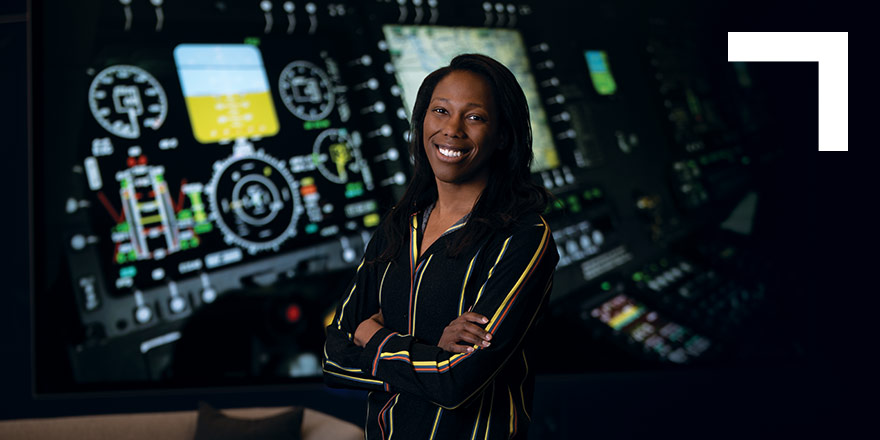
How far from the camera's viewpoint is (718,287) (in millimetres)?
2996

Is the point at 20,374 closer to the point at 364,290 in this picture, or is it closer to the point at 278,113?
the point at 278,113

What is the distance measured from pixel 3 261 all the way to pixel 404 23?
5.82 feet

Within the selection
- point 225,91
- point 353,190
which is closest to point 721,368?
point 353,190

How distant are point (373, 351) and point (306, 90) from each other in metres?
1.80

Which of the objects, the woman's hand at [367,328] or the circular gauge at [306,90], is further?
the circular gauge at [306,90]

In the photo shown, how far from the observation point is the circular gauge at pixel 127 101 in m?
2.62

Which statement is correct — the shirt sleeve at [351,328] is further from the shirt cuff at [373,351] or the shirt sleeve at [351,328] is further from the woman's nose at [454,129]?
the woman's nose at [454,129]

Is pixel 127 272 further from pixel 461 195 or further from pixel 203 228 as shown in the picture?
pixel 461 195

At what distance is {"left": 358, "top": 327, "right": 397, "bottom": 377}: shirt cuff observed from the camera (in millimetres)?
1139

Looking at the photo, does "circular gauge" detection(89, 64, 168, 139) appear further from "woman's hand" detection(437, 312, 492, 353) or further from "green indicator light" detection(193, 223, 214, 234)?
"woman's hand" detection(437, 312, 492, 353)

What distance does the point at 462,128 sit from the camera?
1089 millimetres

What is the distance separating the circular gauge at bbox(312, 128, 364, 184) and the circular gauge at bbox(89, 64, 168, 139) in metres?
0.54

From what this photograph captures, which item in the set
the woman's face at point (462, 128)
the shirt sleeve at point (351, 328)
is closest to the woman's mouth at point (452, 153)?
the woman's face at point (462, 128)

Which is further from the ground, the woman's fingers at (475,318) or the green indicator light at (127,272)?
the woman's fingers at (475,318)
